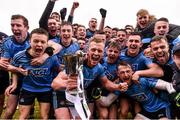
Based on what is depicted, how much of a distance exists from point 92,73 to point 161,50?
4.34 ft

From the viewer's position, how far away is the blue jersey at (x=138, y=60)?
266 inches

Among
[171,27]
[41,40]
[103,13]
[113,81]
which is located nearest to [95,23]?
[103,13]

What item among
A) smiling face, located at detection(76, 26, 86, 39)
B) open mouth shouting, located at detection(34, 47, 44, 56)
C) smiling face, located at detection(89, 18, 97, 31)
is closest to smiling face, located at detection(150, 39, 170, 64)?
open mouth shouting, located at detection(34, 47, 44, 56)

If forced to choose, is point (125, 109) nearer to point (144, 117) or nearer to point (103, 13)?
point (144, 117)

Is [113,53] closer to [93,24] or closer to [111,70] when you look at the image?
[111,70]

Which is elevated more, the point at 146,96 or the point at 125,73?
the point at 125,73

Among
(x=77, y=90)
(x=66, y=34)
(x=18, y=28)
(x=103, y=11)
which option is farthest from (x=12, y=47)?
(x=103, y=11)

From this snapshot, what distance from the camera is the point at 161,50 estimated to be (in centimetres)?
614

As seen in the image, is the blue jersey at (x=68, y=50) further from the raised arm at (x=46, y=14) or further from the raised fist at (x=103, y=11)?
the raised fist at (x=103, y=11)

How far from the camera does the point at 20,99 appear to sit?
6.71m

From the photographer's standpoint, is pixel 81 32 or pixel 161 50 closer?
pixel 161 50

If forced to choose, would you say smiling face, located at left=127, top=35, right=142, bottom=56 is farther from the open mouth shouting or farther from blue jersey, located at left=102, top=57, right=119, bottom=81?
the open mouth shouting

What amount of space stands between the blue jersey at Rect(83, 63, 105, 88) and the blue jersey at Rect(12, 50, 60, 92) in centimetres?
57

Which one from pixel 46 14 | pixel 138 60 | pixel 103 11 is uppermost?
pixel 103 11
